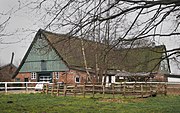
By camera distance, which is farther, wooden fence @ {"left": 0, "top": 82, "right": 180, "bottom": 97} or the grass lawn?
wooden fence @ {"left": 0, "top": 82, "right": 180, "bottom": 97}

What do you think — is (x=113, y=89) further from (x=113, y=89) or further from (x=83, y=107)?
(x=83, y=107)

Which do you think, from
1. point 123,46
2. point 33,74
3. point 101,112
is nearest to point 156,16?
point 123,46

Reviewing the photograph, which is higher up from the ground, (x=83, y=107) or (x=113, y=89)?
(x=113, y=89)

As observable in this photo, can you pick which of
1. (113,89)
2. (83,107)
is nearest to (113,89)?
(113,89)

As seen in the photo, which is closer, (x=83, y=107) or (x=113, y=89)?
(x=83, y=107)

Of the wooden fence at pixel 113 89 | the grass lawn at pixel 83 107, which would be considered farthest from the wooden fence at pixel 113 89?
the grass lawn at pixel 83 107

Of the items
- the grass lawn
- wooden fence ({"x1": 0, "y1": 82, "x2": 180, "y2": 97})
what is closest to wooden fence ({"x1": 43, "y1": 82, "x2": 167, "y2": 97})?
wooden fence ({"x1": 0, "y1": 82, "x2": 180, "y2": 97})

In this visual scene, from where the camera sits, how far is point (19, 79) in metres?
47.2

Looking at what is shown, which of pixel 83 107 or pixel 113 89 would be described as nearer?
pixel 83 107

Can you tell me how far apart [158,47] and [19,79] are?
134 ft

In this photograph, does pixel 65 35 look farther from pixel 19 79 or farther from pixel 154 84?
pixel 19 79

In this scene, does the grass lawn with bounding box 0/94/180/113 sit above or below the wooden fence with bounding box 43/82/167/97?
below

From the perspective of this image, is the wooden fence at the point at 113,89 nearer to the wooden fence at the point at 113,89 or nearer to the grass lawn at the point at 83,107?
the wooden fence at the point at 113,89

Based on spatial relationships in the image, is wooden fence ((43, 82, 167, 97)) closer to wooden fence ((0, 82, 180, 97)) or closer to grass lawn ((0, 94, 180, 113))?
wooden fence ((0, 82, 180, 97))
